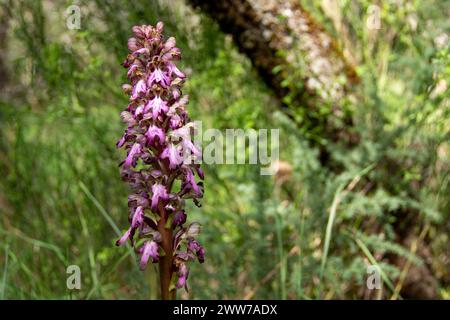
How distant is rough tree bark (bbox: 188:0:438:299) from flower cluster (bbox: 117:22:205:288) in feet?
4.55

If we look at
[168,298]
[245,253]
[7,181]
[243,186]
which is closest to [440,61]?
[243,186]

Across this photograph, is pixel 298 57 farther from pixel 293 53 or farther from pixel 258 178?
pixel 258 178

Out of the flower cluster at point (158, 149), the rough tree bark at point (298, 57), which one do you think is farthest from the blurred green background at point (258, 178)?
the flower cluster at point (158, 149)

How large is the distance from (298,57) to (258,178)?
0.68 meters

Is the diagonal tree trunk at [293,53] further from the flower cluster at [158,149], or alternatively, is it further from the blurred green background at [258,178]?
the flower cluster at [158,149]

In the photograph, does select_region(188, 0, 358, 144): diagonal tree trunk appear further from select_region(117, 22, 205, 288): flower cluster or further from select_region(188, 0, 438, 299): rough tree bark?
select_region(117, 22, 205, 288): flower cluster

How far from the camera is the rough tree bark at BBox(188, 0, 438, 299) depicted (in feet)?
10.5

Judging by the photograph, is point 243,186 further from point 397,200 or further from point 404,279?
point 404,279

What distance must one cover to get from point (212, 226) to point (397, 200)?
101 centimetres

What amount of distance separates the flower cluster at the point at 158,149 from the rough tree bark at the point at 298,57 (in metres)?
1.39

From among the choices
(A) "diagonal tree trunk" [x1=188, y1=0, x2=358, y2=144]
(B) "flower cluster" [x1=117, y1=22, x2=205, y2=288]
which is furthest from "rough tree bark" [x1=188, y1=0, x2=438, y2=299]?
(B) "flower cluster" [x1=117, y1=22, x2=205, y2=288]

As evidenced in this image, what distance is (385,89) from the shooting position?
3.40m

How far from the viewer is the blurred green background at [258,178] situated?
9.93 feet

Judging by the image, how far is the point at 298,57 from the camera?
3.21 m
